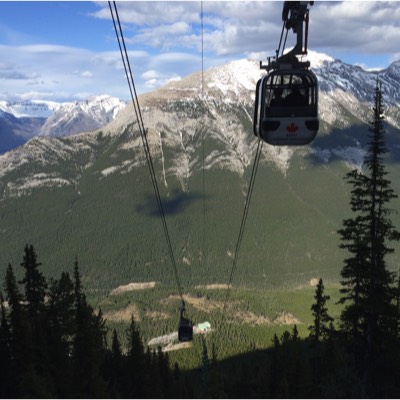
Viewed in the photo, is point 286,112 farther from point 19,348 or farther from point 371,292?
point 19,348

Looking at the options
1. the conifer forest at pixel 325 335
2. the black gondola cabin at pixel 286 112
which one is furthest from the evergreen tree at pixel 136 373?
the black gondola cabin at pixel 286 112

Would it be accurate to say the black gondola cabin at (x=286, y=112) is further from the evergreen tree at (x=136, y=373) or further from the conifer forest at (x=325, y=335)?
the evergreen tree at (x=136, y=373)

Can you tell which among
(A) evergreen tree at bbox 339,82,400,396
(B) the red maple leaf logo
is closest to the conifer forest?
(A) evergreen tree at bbox 339,82,400,396

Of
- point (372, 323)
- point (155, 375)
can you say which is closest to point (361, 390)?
point (372, 323)

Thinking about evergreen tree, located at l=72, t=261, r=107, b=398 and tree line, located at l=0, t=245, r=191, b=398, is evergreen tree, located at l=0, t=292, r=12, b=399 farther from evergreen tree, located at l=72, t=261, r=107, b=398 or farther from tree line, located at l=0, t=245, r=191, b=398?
evergreen tree, located at l=72, t=261, r=107, b=398

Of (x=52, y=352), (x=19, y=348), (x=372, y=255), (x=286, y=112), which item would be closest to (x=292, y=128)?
(x=286, y=112)

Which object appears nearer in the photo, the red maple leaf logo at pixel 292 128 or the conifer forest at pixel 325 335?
the red maple leaf logo at pixel 292 128

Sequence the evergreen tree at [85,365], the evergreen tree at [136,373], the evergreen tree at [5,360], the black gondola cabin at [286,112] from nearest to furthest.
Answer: the black gondola cabin at [286,112] → the evergreen tree at [5,360] → the evergreen tree at [85,365] → the evergreen tree at [136,373]

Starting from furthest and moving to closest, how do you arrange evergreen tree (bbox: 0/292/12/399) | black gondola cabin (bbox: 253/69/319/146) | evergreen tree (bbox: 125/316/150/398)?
evergreen tree (bbox: 125/316/150/398) < evergreen tree (bbox: 0/292/12/399) < black gondola cabin (bbox: 253/69/319/146)

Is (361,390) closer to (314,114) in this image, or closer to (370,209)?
(370,209)
